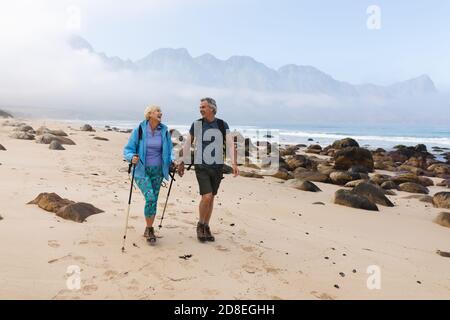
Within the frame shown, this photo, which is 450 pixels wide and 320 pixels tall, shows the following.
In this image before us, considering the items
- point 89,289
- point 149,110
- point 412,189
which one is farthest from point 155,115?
point 412,189

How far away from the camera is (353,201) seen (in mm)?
10273

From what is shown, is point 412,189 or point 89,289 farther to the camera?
point 412,189

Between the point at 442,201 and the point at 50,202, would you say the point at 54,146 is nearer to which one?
the point at 50,202

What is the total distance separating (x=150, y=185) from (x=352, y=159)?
16.6 m

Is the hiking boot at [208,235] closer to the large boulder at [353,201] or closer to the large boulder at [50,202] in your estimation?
the large boulder at [50,202]

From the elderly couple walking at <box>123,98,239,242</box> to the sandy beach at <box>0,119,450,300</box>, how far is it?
1.85 ft

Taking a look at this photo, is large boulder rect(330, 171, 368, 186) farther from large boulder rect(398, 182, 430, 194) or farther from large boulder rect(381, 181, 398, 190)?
large boulder rect(398, 182, 430, 194)

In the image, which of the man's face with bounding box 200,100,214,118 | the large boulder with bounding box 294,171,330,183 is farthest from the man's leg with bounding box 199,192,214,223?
the large boulder with bounding box 294,171,330,183

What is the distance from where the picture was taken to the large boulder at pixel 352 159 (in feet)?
67.5

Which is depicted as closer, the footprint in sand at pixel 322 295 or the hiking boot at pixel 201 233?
the footprint in sand at pixel 322 295

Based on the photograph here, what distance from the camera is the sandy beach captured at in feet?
14.9

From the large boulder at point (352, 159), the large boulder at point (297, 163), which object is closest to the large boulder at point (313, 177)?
the large boulder at point (297, 163)

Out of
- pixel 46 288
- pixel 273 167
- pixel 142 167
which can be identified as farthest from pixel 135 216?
pixel 273 167
